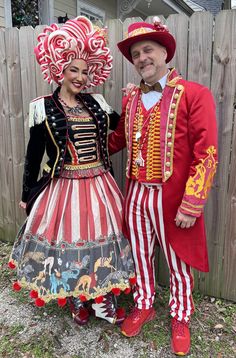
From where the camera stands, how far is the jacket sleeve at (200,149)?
1.80 meters

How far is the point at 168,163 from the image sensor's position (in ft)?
6.35

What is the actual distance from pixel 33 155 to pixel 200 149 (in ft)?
3.53

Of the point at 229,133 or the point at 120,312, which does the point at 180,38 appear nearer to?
the point at 229,133

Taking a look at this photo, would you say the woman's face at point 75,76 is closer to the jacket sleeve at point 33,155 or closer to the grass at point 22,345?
the jacket sleeve at point 33,155

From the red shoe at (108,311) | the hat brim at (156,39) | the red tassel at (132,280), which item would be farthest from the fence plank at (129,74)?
the red shoe at (108,311)

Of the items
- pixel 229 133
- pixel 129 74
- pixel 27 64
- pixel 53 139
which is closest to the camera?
pixel 53 139

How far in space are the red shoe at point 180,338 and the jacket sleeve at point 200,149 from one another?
2.86 feet

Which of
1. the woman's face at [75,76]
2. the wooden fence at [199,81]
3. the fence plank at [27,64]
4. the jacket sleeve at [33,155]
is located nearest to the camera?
the woman's face at [75,76]

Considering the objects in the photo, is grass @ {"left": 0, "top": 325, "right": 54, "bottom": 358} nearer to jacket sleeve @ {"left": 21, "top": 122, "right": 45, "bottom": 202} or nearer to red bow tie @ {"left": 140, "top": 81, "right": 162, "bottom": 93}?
jacket sleeve @ {"left": 21, "top": 122, "right": 45, "bottom": 202}

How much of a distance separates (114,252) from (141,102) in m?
0.96

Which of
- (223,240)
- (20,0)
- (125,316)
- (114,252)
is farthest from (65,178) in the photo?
(20,0)

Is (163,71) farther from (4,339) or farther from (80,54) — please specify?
(4,339)

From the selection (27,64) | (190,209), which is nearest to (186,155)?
(190,209)

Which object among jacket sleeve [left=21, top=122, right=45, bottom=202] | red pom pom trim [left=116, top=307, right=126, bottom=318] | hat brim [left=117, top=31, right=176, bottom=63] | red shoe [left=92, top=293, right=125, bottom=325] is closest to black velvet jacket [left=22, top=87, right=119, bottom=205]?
jacket sleeve [left=21, top=122, right=45, bottom=202]
